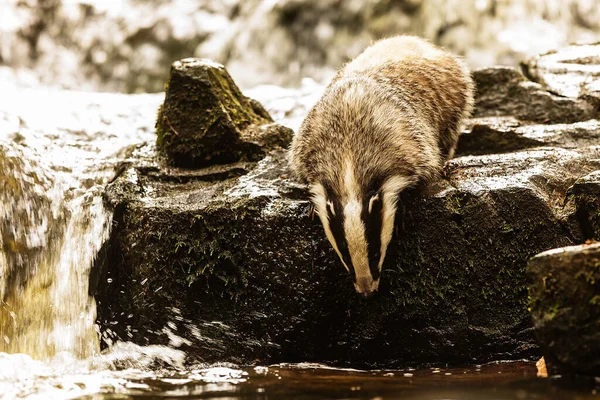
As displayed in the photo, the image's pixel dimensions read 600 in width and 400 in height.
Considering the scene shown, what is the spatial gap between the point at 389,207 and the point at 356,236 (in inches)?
14.5

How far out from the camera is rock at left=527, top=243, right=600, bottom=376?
2725 mm

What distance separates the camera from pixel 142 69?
11758mm

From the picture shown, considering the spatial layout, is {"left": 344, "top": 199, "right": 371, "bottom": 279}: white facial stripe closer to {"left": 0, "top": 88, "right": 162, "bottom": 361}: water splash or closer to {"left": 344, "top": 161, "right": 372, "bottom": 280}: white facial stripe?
{"left": 344, "top": 161, "right": 372, "bottom": 280}: white facial stripe

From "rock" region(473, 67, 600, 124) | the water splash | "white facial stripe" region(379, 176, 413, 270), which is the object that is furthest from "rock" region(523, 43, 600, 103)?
the water splash

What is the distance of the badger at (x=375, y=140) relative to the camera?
3.55m

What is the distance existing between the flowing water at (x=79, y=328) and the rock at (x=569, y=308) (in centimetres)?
16

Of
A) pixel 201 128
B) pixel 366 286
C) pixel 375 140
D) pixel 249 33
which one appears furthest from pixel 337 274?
pixel 249 33

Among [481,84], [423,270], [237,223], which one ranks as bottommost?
[423,270]

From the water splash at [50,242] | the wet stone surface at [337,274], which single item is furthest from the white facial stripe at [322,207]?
the water splash at [50,242]

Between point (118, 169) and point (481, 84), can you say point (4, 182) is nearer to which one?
point (118, 169)

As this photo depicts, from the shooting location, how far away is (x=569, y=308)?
2.79 m

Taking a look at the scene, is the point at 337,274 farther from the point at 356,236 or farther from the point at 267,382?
the point at 267,382

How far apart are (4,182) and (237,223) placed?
2.04m

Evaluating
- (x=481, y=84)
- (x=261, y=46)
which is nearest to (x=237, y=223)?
(x=481, y=84)
